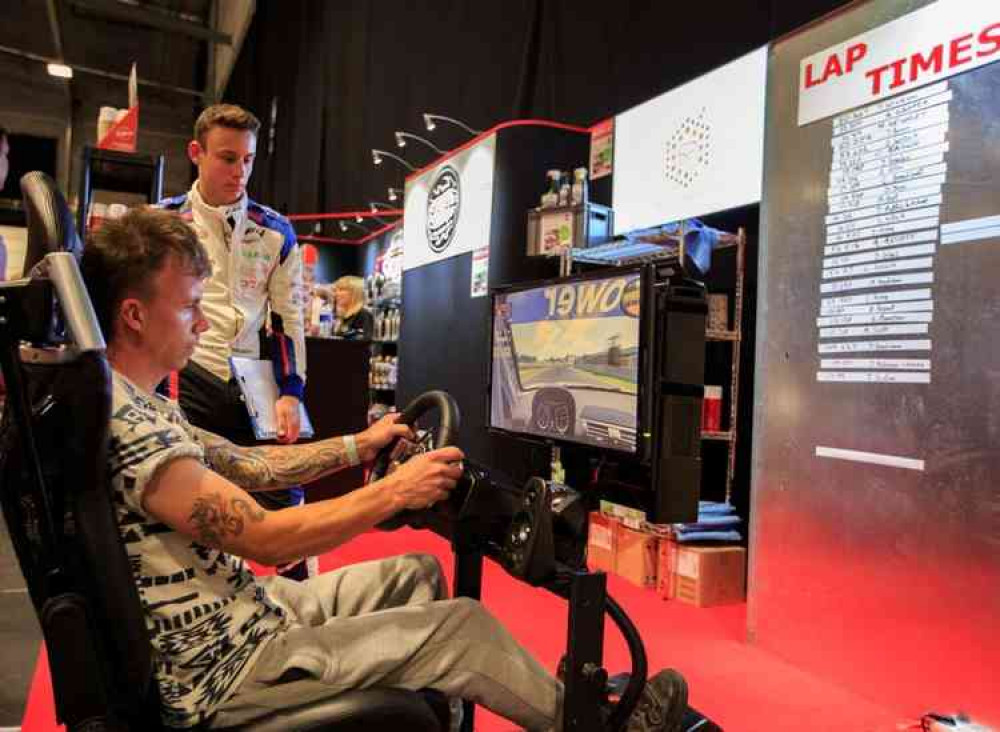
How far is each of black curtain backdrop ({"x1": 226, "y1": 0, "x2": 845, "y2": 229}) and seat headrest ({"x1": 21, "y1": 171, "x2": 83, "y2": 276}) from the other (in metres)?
3.39

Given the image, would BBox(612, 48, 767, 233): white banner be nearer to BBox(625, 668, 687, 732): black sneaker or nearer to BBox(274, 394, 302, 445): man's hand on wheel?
BBox(274, 394, 302, 445): man's hand on wheel

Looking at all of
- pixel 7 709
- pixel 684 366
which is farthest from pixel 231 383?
pixel 684 366

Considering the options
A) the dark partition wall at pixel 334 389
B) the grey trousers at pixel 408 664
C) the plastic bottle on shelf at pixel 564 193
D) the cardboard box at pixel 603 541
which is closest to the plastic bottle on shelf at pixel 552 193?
the plastic bottle on shelf at pixel 564 193

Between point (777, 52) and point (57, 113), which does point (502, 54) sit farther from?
point (57, 113)

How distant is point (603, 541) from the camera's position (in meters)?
4.25

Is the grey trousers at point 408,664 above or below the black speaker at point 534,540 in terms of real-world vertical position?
below

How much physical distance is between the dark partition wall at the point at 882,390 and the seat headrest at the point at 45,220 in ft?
7.57

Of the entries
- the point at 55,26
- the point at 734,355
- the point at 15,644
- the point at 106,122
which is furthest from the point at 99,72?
the point at 734,355

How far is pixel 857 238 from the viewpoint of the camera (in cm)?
267

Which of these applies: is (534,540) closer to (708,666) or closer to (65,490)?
(65,490)

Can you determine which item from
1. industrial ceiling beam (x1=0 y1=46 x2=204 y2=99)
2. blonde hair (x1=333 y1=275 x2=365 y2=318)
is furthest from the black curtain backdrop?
industrial ceiling beam (x1=0 y1=46 x2=204 y2=99)

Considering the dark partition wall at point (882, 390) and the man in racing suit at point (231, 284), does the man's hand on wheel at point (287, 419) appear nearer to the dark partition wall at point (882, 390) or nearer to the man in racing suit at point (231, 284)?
the man in racing suit at point (231, 284)

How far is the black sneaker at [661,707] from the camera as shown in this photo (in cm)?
129

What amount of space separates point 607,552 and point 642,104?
241cm
